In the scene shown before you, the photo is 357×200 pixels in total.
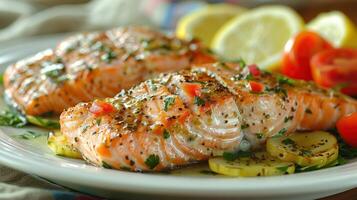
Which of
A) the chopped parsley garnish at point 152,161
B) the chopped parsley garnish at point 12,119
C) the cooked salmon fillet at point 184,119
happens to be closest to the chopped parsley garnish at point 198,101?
the cooked salmon fillet at point 184,119

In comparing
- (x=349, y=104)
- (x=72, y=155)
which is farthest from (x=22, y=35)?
(x=349, y=104)

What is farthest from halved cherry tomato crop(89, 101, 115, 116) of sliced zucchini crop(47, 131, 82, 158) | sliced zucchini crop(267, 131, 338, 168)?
sliced zucchini crop(267, 131, 338, 168)

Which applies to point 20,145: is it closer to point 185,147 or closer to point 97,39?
point 185,147

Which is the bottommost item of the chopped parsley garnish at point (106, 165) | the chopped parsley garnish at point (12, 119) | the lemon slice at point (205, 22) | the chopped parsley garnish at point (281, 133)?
the chopped parsley garnish at point (281, 133)

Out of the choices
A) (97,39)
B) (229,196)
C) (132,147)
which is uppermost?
(97,39)

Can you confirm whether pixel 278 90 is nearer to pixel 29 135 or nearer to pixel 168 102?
pixel 168 102

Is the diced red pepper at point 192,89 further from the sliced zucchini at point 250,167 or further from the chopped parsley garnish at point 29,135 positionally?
the chopped parsley garnish at point 29,135

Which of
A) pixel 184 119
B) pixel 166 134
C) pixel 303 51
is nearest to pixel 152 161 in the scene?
pixel 166 134
